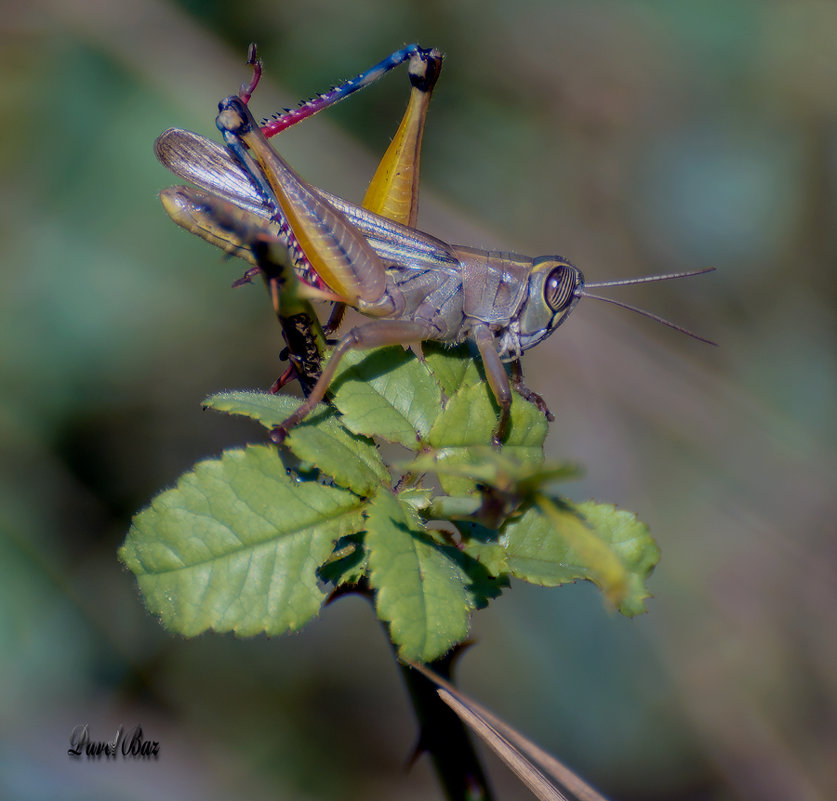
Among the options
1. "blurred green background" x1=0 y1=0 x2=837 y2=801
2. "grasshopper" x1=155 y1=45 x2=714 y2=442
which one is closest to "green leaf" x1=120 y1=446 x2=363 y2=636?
"grasshopper" x1=155 y1=45 x2=714 y2=442

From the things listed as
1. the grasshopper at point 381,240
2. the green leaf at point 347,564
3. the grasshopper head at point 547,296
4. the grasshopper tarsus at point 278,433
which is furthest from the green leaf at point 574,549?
the grasshopper head at point 547,296

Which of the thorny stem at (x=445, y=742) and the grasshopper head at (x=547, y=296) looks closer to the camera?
the thorny stem at (x=445, y=742)

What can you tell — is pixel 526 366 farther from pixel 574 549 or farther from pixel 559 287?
pixel 574 549

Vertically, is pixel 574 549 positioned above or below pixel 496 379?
below

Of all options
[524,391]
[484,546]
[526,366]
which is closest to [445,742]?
[484,546]

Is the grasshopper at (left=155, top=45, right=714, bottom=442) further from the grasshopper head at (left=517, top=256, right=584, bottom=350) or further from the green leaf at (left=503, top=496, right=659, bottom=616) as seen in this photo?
the green leaf at (left=503, top=496, right=659, bottom=616)

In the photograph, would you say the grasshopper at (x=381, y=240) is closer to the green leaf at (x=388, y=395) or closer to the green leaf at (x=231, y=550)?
the green leaf at (x=388, y=395)
